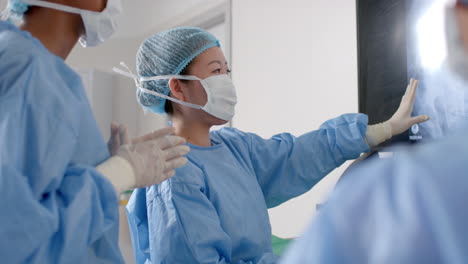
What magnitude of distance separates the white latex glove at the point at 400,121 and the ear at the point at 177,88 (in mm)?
667

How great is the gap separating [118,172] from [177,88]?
2.15 feet

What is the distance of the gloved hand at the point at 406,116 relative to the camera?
1426 mm

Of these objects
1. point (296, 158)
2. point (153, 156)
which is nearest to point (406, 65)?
point (296, 158)

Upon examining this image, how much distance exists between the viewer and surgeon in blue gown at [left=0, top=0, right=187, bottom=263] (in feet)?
Answer: 2.67

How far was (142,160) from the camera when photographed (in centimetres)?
105

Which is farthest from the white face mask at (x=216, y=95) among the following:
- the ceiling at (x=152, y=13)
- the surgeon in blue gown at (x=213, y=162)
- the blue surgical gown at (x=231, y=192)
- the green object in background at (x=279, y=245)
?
the ceiling at (x=152, y=13)

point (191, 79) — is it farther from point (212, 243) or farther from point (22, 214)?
point (22, 214)

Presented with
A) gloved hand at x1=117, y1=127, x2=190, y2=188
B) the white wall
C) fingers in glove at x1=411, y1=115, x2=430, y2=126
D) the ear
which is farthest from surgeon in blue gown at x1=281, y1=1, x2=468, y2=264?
the white wall

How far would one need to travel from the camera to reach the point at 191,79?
158cm

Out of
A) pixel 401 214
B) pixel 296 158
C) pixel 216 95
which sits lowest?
pixel 296 158

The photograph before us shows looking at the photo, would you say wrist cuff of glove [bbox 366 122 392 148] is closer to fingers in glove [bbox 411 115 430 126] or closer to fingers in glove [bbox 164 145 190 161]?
fingers in glove [bbox 411 115 430 126]

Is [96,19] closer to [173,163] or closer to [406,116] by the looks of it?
[173,163]

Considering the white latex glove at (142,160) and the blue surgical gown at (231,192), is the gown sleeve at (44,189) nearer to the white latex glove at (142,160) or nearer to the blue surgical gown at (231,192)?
the white latex glove at (142,160)

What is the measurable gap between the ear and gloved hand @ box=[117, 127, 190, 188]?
441 millimetres
